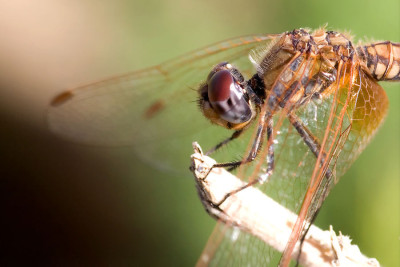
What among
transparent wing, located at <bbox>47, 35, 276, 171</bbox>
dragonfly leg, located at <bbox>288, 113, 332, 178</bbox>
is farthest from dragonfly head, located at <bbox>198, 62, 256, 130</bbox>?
transparent wing, located at <bbox>47, 35, 276, 171</bbox>

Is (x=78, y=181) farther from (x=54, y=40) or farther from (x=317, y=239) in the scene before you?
(x=317, y=239)

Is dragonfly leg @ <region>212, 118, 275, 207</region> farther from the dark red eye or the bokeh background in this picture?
the bokeh background

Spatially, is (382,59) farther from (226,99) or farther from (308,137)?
(226,99)

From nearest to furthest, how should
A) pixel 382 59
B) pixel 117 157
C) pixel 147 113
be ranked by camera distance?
pixel 382 59, pixel 147 113, pixel 117 157

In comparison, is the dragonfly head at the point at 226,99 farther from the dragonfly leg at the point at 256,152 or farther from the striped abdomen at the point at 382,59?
the striped abdomen at the point at 382,59

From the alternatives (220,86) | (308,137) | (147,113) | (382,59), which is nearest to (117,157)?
(147,113)

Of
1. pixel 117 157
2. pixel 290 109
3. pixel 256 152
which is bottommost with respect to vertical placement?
pixel 256 152
